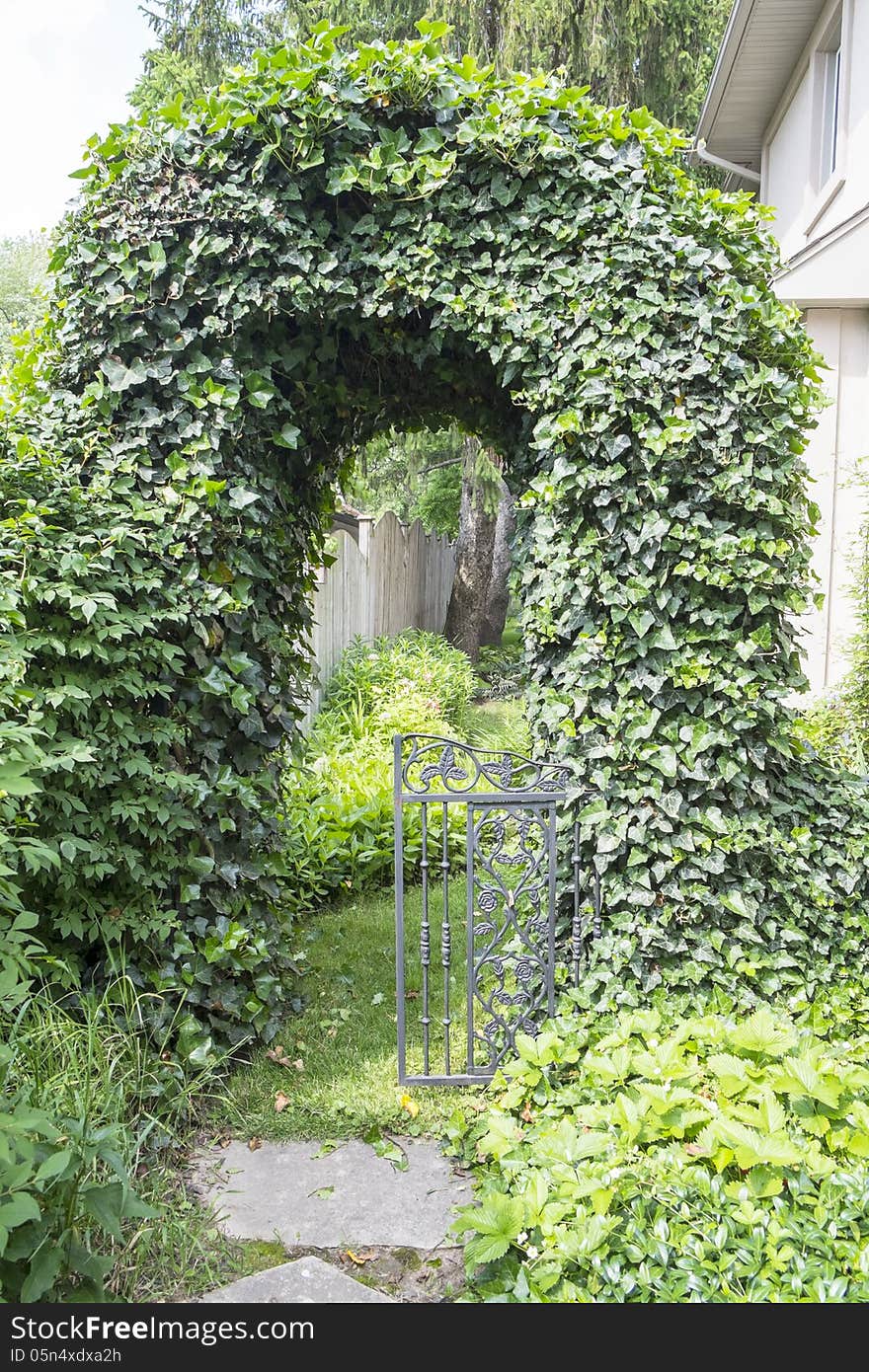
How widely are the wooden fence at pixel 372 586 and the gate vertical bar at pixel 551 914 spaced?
10.2ft

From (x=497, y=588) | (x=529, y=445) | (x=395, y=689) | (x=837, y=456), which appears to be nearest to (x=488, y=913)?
(x=529, y=445)

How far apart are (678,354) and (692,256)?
12.8 inches

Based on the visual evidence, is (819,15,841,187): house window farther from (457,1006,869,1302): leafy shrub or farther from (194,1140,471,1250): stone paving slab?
(194,1140,471,1250): stone paving slab

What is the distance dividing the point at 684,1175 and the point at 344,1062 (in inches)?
61.6

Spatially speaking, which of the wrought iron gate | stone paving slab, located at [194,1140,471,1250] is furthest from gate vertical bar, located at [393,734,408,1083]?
stone paving slab, located at [194,1140,471,1250]

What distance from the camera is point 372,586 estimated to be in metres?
8.69

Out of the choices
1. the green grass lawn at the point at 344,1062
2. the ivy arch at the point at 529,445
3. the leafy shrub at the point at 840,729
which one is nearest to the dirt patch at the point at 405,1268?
the green grass lawn at the point at 344,1062

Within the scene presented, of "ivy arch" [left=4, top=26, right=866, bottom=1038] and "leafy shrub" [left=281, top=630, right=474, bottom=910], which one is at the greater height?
"ivy arch" [left=4, top=26, right=866, bottom=1038]

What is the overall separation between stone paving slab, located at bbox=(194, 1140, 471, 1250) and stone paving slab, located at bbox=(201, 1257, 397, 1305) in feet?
0.46

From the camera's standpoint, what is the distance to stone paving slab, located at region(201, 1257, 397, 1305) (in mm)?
2156

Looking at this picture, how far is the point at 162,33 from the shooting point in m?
10.1

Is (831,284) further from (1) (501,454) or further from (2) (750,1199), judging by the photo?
(2) (750,1199)
